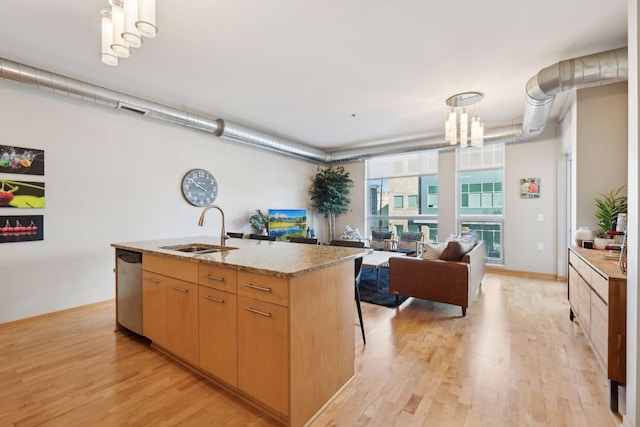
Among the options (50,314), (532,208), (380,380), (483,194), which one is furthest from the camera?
(483,194)

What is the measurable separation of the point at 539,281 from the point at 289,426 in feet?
16.9

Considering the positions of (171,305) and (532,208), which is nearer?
(171,305)

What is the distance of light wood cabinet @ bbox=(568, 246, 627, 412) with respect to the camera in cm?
175

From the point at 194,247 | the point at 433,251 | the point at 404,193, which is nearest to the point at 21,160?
the point at 194,247

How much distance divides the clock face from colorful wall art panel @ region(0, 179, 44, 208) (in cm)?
167

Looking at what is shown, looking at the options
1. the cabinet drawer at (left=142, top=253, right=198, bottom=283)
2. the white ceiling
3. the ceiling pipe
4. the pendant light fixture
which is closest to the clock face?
the ceiling pipe

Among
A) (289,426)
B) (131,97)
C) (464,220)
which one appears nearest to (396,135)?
(464,220)

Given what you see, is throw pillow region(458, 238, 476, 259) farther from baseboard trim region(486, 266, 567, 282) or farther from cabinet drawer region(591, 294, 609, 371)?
baseboard trim region(486, 266, 567, 282)

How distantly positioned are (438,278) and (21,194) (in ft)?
15.6

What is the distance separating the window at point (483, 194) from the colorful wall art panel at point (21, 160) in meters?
6.62

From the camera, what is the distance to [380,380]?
84.0 inches

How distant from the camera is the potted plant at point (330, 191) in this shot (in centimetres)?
711

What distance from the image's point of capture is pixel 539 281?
498 cm

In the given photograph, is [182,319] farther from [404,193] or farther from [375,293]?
[404,193]
